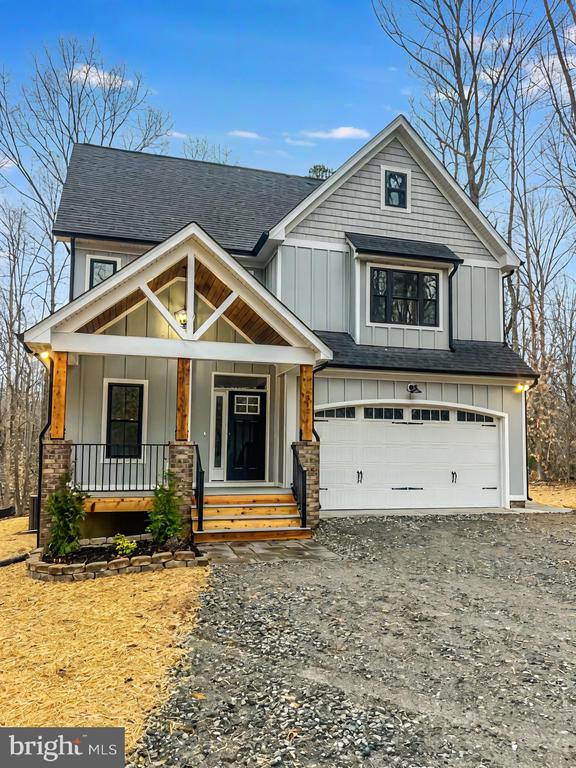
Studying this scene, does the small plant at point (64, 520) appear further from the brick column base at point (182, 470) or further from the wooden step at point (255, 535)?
the wooden step at point (255, 535)

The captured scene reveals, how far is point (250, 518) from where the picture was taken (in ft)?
28.1

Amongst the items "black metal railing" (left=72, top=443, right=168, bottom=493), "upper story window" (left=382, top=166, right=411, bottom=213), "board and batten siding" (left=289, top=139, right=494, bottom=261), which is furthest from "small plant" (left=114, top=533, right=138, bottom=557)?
"upper story window" (left=382, top=166, right=411, bottom=213)

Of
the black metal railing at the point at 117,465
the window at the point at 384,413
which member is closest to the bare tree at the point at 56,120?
the black metal railing at the point at 117,465

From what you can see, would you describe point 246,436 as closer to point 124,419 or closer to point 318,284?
point 124,419

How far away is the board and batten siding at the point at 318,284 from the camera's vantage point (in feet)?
37.2

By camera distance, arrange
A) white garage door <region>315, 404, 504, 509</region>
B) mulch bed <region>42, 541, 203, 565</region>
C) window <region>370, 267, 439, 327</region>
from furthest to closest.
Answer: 1. window <region>370, 267, 439, 327</region>
2. white garage door <region>315, 404, 504, 509</region>
3. mulch bed <region>42, 541, 203, 565</region>

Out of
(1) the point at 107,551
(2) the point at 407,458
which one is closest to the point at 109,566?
(1) the point at 107,551

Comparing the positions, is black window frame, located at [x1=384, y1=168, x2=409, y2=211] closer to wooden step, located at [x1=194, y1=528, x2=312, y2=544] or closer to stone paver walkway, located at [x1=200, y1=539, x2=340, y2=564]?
wooden step, located at [x1=194, y1=528, x2=312, y2=544]

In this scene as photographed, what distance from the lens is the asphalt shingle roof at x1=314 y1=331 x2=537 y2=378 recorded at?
10945mm

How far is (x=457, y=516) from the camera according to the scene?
1101 cm

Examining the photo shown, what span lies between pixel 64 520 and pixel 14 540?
10.9ft

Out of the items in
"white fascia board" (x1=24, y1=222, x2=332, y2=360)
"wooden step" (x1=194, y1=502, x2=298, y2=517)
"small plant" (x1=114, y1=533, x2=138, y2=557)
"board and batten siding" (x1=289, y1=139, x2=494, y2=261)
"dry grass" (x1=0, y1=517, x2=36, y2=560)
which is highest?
"board and batten siding" (x1=289, y1=139, x2=494, y2=261)

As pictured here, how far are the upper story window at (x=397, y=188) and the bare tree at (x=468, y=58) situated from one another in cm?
754

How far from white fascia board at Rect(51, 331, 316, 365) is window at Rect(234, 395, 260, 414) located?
2609 mm
